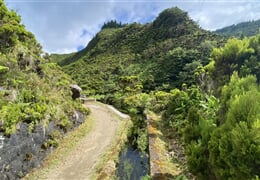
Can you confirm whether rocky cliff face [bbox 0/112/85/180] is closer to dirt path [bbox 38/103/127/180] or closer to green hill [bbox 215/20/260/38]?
dirt path [bbox 38/103/127/180]

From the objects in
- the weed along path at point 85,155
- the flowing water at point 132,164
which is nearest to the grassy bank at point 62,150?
the weed along path at point 85,155

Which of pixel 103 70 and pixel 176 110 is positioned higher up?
pixel 103 70

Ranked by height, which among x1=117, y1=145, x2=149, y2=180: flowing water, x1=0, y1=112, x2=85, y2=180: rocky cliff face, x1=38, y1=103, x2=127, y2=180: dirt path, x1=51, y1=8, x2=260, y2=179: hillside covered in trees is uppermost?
x1=51, y1=8, x2=260, y2=179: hillside covered in trees

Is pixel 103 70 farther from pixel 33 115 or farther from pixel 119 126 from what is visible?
pixel 33 115

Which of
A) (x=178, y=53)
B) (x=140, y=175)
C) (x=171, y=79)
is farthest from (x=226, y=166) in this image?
(x=178, y=53)

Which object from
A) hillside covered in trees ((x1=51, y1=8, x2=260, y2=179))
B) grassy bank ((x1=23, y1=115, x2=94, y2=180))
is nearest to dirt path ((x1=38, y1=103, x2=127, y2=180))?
grassy bank ((x1=23, y1=115, x2=94, y2=180))

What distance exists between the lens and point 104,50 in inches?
2712

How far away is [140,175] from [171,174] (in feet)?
6.82

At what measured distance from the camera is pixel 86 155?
37.4ft

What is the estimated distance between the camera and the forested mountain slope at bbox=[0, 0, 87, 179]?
8820 millimetres

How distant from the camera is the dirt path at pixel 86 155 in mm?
9328

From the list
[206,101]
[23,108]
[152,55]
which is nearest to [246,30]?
[152,55]

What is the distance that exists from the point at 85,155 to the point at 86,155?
5 centimetres

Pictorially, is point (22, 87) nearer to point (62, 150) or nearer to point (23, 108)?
point (23, 108)
